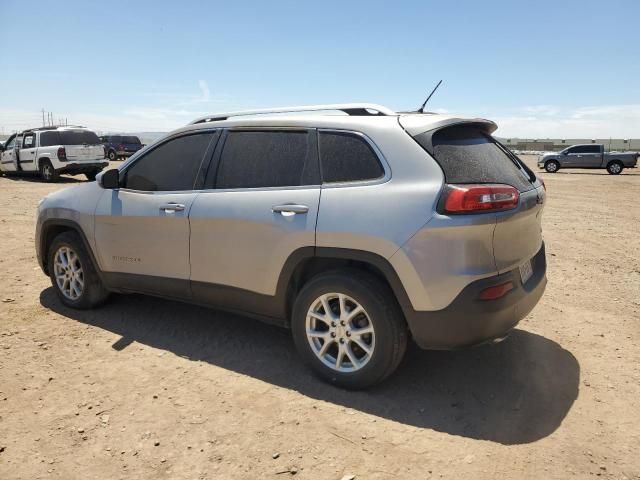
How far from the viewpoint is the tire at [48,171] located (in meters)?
17.1

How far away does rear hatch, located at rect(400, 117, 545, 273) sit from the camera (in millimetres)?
2971

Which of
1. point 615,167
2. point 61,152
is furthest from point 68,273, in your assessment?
point 615,167

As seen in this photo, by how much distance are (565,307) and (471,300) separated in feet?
8.39

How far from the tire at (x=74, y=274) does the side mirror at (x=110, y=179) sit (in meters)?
0.66

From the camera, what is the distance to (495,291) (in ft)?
9.64

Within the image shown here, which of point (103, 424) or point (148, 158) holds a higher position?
point (148, 158)

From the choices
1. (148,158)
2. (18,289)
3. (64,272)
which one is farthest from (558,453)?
(18,289)

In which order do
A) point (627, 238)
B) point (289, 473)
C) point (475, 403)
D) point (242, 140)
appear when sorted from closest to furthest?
point (289, 473)
point (475, 403)
point (242, 140)
point (627, 238)

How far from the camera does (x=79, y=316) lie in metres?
4.66

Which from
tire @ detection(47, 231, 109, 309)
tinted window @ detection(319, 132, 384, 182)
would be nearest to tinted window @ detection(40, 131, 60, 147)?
tire @ detection(47, 231, 109, 309)

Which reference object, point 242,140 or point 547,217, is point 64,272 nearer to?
point 242,140

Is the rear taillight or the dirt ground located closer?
the dirt ground

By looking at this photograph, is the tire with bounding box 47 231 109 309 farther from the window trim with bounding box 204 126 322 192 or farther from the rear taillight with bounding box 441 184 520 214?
the rear taillight with bounding box 441 184 520 214

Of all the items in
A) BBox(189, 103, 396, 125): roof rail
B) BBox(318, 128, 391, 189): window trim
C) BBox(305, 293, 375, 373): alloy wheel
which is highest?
BBox(189, 103, 396, 125): roof rail
